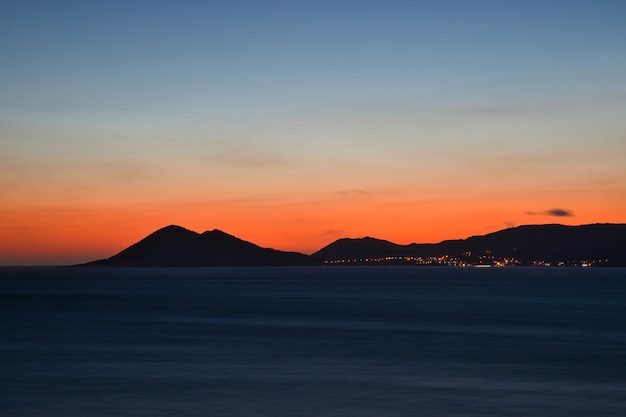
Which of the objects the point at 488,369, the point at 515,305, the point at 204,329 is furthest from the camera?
the point at 515,305

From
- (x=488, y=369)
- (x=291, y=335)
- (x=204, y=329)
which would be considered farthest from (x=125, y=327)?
(x=488, y=369)

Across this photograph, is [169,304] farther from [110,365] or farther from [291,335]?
[110,365]

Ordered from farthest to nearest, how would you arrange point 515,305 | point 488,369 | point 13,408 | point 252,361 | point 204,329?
point 515,305, point 204,329, point 252,361, point 488,369, point 13,408

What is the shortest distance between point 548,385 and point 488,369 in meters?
4.69

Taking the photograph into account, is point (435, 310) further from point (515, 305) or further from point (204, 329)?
point (204, 329)

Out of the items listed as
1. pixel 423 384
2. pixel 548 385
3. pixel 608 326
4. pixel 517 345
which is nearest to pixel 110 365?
pixel 423 384

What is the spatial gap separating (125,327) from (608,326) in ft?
117

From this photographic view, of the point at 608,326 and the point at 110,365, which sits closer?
the point at 110,365

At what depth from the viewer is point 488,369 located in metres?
37.8

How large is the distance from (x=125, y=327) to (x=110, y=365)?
2267 centimetres

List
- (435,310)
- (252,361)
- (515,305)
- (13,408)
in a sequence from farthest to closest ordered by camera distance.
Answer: (515,305)
(435,310)
(252,361)
(13,408)

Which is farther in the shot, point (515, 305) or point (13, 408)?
point (515, 305)

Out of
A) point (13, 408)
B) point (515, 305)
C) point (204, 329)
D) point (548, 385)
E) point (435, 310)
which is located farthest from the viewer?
point (515, 305)

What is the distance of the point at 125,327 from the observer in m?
62.0
